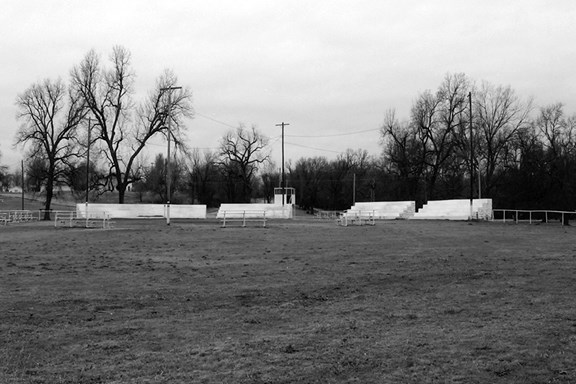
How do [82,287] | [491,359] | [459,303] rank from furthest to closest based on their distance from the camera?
1. [82,287]
2. [459,303]
3. [491,359]

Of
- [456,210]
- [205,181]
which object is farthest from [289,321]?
[205,181]

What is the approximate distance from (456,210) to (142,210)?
2850 cm

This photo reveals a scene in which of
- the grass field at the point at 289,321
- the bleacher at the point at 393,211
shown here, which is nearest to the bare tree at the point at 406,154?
the bleacher at the point at 393,211

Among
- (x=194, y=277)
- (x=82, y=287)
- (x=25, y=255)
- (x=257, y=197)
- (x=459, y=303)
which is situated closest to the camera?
(x=459, y=303)

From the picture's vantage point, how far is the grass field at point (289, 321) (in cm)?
543

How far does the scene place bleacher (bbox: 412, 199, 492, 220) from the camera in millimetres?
45094

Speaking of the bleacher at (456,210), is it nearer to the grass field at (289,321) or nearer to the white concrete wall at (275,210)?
the white concrete wall at (275,210)

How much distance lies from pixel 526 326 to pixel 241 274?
21.6ft

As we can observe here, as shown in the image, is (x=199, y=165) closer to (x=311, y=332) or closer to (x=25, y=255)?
(x=25, y=255)

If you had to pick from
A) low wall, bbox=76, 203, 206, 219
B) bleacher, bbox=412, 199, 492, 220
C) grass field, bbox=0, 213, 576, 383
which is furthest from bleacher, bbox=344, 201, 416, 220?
grass field, bbox=0, 213, 576, 383

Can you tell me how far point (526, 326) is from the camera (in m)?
7.08

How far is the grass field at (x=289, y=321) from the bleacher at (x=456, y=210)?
31.1 meters

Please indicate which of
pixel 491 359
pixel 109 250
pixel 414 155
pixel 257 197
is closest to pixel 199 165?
pixel 257 197

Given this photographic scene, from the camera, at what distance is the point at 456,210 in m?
47.7
